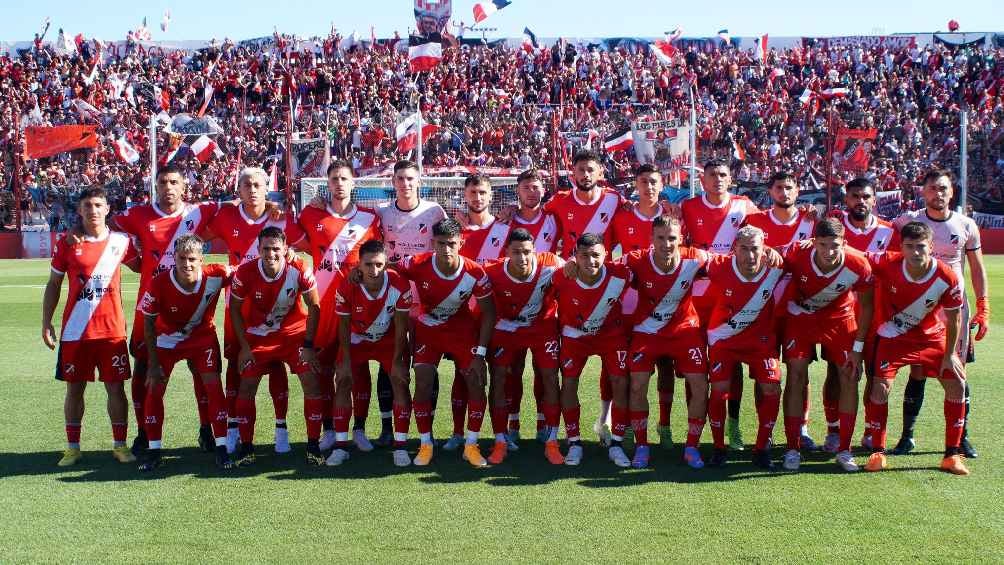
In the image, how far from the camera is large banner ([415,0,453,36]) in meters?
38.4

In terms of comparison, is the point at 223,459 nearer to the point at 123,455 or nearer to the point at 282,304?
the point at 123,455

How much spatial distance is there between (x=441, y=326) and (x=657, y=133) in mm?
15826

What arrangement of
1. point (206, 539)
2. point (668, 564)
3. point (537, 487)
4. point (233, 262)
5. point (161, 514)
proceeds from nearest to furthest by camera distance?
point (668, 564) → point (206, 539) → point (161, 514) → point (537, 487) → point (233, 262)

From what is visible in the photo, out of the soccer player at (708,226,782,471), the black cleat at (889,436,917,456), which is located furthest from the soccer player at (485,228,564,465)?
the black cleat at (889,436,917,456)

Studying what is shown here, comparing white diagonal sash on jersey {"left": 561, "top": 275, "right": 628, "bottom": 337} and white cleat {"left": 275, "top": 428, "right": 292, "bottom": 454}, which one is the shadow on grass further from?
white diagonal sash on jersey {"left": 561, "top": 275, "right": 628, "bottom": 337}

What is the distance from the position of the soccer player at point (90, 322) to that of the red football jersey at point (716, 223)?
4.31 m

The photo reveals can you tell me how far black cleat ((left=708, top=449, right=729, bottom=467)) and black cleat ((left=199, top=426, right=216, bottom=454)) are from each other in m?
3.46

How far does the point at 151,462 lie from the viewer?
6.34 meters

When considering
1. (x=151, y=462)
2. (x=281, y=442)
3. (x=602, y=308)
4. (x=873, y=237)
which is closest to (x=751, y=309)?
(x=602, y=308)

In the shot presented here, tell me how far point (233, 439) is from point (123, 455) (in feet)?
2.39

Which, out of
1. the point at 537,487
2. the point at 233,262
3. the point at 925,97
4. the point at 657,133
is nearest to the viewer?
the point at 537,487

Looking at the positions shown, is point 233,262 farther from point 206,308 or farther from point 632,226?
point 632,226

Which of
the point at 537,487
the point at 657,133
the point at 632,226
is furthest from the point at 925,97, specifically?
the point at 537,487

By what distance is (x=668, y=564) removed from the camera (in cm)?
Result: 452
